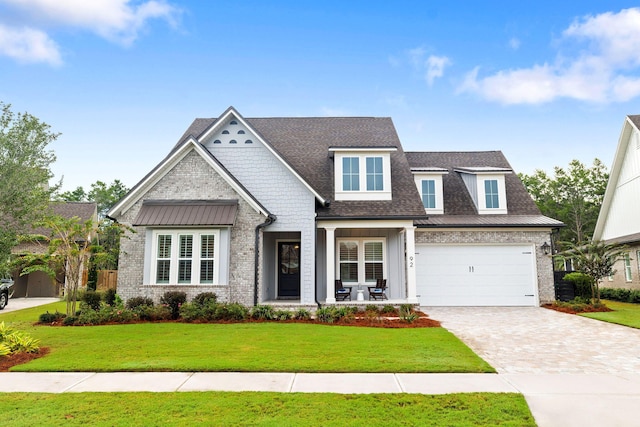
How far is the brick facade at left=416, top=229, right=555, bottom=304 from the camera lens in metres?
16.3

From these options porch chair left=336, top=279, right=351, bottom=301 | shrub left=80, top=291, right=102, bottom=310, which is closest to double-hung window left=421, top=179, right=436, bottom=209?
porch chair left=336, top=279, right=351, bottom=301

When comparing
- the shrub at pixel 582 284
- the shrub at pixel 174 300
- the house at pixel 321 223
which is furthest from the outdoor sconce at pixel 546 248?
the shrub at pixel 174 300

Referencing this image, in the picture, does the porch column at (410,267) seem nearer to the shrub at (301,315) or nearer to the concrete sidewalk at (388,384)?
the shrub at (301,315)


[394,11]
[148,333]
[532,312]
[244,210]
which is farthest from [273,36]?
[532,312]

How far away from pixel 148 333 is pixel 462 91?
62.9ft

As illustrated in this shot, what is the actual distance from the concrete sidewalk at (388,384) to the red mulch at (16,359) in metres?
0.61

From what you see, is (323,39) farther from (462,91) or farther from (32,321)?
(32,321)

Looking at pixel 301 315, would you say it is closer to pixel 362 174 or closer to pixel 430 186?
pixel 362 174

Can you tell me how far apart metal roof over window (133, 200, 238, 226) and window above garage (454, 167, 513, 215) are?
11216mm

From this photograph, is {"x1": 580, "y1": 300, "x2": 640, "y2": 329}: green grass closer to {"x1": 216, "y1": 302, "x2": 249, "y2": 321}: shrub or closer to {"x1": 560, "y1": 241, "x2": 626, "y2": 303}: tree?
{"x1": 560, "y1": 241, "x2": 626, "y2": 303}: tree

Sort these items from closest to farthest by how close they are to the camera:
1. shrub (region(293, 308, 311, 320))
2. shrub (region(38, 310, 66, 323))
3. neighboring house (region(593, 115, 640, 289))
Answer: shrub (region(38, 310, 66, 323))
shrub (region(293, 308, 311, 320))
neighboring house (region(593, 115, 640, 289))

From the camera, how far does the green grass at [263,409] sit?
4.26m

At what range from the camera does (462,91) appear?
68.8 feet

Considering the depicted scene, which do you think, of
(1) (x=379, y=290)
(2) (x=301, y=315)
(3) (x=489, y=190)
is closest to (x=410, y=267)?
(1) (x=379, y=290)
